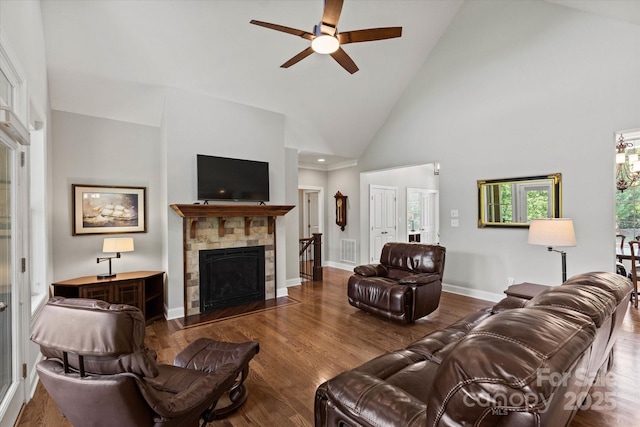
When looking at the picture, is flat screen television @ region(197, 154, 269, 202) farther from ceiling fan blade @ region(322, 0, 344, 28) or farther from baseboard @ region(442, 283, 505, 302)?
baseboard @ region(442, 283, 505, 302)

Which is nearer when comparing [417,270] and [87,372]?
[87,372]

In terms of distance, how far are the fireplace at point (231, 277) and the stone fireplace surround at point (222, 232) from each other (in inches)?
3.0

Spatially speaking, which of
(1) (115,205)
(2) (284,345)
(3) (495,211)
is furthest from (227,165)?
(3) (495,211)

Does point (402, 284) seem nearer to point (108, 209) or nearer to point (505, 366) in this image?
point (505, 366)

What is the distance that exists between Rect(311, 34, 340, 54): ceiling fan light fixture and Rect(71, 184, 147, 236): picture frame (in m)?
3.37

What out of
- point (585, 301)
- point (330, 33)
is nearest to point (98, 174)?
point (330, 33)

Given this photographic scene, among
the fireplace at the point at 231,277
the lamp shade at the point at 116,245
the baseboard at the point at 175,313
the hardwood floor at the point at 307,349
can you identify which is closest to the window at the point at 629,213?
the hardwood floor at the point at 307,349

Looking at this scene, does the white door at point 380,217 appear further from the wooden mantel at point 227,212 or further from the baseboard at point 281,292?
the wooden mantel at point 227,212

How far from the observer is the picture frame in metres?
4.15

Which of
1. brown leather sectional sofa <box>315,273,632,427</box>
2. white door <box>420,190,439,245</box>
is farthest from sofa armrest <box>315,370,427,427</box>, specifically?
white door <box>420,190,439,245</box>

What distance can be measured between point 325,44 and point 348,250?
5.42 metres

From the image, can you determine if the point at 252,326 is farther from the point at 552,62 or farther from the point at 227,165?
the point at 552,62

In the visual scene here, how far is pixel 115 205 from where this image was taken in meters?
4.41

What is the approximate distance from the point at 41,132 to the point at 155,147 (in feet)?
5.23
